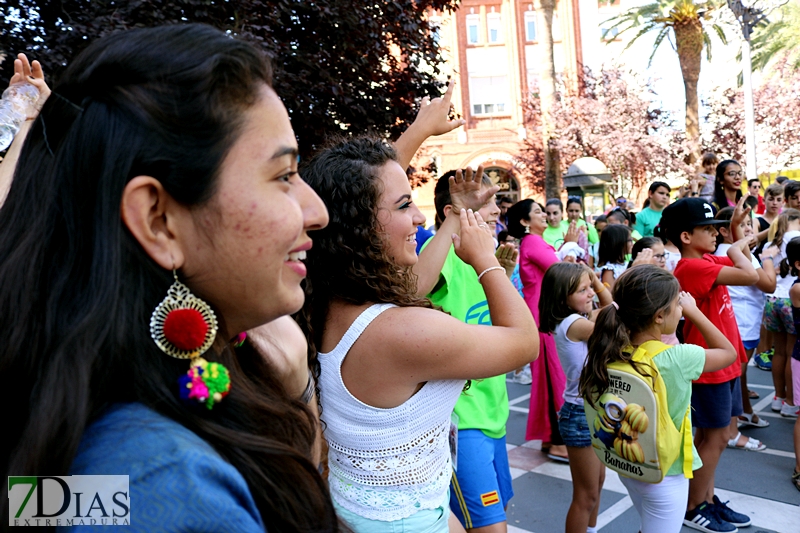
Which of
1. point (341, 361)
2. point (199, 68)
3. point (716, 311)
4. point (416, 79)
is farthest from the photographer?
point (416, 79)

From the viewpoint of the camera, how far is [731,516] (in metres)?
3.59

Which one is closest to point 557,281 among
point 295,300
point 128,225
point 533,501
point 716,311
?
point 716,311

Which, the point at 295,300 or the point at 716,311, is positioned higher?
the point at 295,300

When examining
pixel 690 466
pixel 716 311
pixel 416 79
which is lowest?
pixel 690 466

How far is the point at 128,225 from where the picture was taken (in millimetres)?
869

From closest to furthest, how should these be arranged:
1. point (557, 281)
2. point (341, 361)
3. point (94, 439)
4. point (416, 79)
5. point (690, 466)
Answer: point (94, 439), point (341, 361), point (690, 466), point (557, 281), point (416, 79)

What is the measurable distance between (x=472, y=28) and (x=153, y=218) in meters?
30.7

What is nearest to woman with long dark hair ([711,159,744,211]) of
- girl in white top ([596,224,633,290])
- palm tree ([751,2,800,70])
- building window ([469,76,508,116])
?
girl in white top ([596,224,633,290])

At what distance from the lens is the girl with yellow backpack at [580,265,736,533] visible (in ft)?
8.98

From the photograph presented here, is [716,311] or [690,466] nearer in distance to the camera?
[690,466]

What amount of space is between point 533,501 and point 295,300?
11.9 ft

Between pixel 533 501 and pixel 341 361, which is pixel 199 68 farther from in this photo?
pixel 533 501

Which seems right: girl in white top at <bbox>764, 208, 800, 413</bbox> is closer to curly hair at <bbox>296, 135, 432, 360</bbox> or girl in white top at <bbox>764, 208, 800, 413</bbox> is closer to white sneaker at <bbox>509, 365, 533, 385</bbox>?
white sneaker at <bbox>509, 365, 533, 385</bbox>

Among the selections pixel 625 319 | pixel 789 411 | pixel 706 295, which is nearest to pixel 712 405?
pixel 706 295
